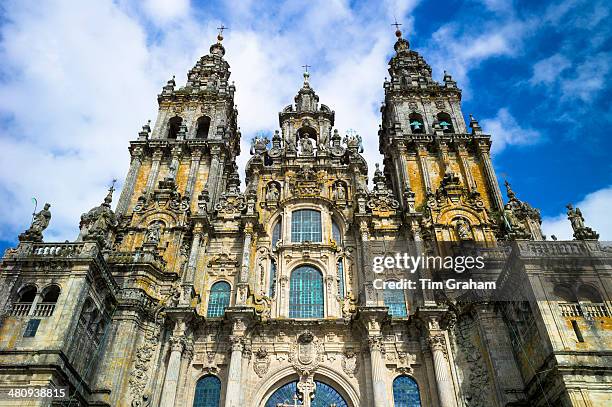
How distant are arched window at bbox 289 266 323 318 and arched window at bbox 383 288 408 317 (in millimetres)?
2795

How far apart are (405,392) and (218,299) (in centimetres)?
843

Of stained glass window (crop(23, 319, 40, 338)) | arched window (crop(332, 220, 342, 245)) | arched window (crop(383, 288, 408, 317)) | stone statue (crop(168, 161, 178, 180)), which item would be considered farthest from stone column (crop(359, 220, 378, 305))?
stained glass window (crop(23, 319, 40, 338))

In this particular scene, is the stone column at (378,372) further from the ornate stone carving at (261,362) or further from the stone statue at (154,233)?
the stone statue at (154,233)

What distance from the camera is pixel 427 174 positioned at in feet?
82.3

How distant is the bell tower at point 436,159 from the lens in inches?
885

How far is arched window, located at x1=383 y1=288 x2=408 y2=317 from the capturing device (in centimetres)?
2019

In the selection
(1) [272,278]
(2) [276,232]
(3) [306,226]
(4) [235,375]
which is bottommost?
(4) [235,375]

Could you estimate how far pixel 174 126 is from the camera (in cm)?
2969

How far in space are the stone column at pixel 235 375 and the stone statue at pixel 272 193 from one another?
26.8 ft

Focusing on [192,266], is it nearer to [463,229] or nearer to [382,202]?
[382,202]

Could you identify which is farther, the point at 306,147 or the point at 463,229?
the point at 306,147

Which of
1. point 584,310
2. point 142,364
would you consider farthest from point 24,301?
point 584,310

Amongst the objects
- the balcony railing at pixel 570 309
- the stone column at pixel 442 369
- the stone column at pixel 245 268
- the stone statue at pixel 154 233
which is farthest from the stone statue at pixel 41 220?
the balcony railing at pixel 570 309

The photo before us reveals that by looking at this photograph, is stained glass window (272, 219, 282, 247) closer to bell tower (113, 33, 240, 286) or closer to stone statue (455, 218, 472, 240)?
bell tower (113, 33, 240, 286)
